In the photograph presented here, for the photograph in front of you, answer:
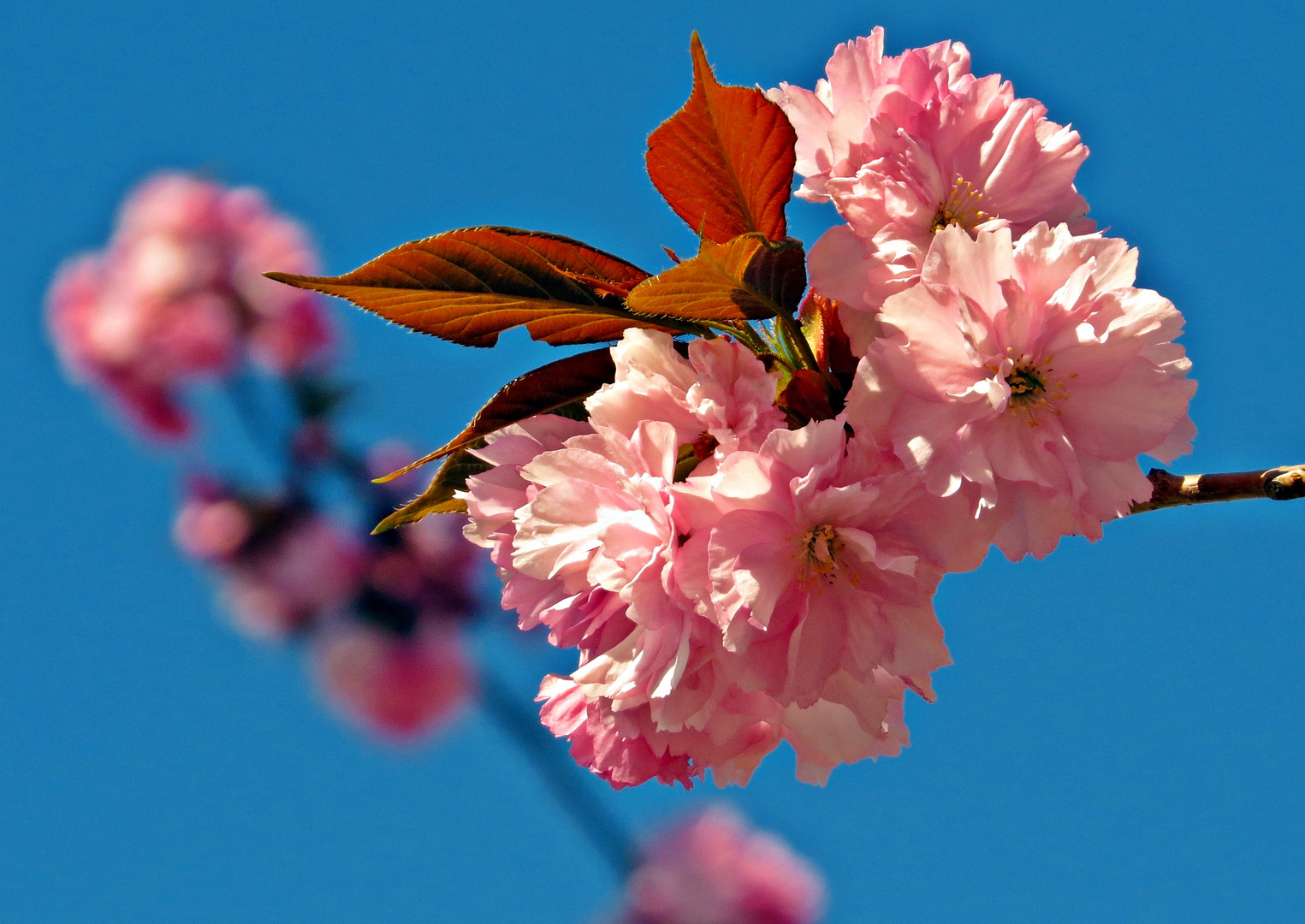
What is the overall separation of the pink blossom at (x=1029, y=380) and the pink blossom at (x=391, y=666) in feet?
11.7

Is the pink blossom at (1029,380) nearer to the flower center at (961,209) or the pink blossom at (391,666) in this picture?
the flower center at (961,209)

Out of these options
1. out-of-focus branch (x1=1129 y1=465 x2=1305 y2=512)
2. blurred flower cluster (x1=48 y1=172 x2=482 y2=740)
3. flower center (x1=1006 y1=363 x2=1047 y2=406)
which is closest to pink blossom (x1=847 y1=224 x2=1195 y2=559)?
flower center (x1=1006 y1=363 x2=1047 y2=406)

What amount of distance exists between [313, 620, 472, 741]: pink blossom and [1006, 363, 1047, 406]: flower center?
356 centimetres

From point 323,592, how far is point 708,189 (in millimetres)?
3421

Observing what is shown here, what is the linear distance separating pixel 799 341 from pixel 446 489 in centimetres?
28

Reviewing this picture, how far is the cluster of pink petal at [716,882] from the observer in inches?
165

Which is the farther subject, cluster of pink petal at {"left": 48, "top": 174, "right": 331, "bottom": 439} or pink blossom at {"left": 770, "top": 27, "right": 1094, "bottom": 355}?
cluster of pink petal at {"left": 48, "top": 174, "right": 331, "bottom": 439}

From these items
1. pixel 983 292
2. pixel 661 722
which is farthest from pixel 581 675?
pixel 983 292

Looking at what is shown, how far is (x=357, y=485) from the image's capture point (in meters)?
3.60

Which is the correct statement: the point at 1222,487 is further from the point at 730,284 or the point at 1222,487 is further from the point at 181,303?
the point at 181,303

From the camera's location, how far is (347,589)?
154 inches

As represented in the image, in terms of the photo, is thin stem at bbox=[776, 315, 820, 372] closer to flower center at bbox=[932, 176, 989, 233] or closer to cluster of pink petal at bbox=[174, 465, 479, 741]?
flower center at bbox=[932, 176, 989, 233]

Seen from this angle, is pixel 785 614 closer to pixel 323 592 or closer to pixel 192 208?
pixel 323 592

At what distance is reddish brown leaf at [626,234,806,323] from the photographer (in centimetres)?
67
